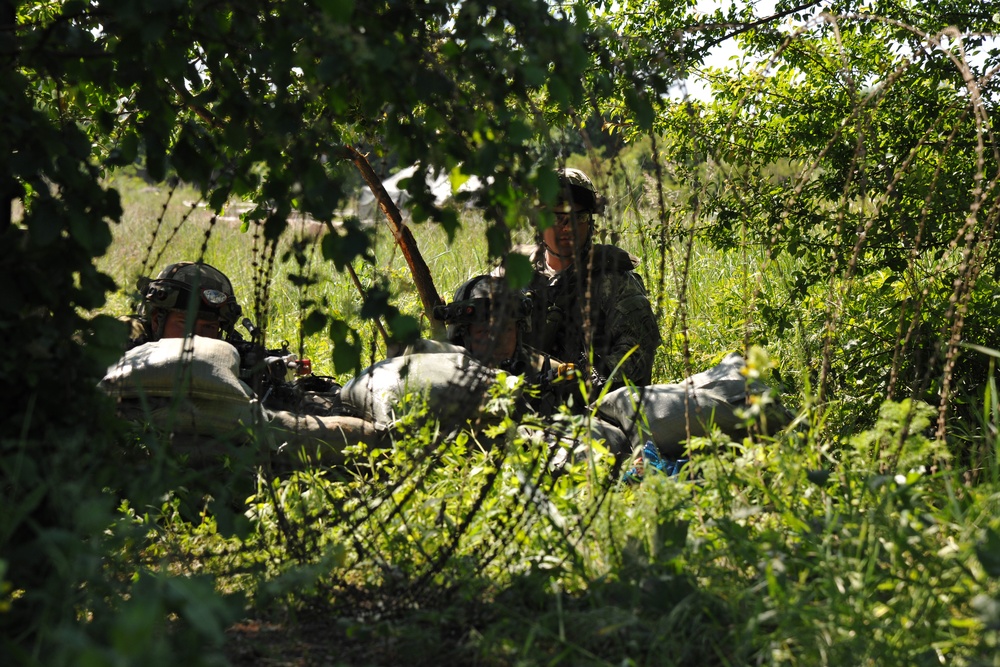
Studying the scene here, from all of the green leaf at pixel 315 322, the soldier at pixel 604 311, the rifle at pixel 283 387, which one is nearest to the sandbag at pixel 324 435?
the rifle at pixel 283 387

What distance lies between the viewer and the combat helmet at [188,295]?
14.1 ft

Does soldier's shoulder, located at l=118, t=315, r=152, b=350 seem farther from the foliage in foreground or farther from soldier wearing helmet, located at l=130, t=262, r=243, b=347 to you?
the foliage in foreground

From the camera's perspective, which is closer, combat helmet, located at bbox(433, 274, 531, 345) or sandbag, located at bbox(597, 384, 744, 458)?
sandbag, located at bbox(597, 384, 744, 458)

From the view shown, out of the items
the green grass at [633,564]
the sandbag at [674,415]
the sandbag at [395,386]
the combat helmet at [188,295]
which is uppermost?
the combat helmet at [188,295]

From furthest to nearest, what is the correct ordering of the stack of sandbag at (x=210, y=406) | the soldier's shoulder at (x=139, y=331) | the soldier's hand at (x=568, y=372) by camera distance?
the soldier's shoulder at (x=139, y=331) < the stack of sandbag at (x=210, y=406) < the soldier's hand at (x=568, y=372)

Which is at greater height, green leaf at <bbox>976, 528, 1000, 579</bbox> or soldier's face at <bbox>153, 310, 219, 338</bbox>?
soldier's face at <bbox>153, 310, 219, 338</bbox>

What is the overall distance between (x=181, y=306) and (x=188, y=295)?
9cm

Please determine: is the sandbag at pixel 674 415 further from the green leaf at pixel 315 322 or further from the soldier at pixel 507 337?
the green leaf at pixel 315 322

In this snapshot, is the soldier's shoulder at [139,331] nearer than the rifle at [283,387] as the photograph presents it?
No

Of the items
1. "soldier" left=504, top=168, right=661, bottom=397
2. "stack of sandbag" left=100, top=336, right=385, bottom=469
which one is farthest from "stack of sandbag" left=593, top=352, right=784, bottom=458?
"stack of sandbag" left=100, top=336, right=385, bottom=469

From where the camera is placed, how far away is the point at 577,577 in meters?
2.53

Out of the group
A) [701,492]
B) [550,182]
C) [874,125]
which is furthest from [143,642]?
[874,125]

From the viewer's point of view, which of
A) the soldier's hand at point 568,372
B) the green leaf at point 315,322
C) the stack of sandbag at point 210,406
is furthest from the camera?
the stack of sandbag at point 210,406

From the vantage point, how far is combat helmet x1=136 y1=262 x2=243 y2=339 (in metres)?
4.31
